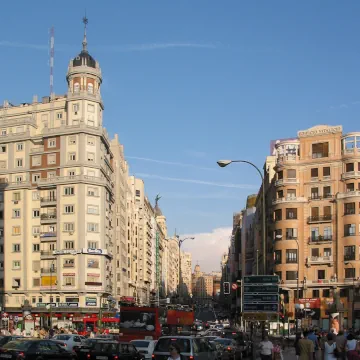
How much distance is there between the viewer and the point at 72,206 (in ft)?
312

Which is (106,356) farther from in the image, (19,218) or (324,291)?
(19,218)

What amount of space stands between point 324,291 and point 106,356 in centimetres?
5704

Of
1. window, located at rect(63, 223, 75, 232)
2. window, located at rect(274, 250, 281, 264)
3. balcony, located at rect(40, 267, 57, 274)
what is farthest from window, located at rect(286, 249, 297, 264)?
balcony, located at rect(40, 267, 57, 274)

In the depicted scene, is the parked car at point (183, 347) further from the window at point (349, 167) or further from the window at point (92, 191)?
the window at point (92, 191)

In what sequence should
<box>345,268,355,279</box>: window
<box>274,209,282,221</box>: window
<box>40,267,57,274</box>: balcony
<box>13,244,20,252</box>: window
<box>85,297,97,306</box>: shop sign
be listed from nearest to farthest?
<box>345,268,355,279</box>: window, <box>274,209,282,221</box>: window, <box>85,297,97,306</box>: shop sign, <box>40,267,57,274</box>: balcony, <box>13,244,20,252</box>: window

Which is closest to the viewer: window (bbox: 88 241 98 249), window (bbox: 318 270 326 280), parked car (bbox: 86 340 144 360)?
parked car (bbox: 86 340 144 360)

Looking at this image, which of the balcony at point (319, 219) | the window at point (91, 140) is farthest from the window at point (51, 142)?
the balcony at point (319, 219)

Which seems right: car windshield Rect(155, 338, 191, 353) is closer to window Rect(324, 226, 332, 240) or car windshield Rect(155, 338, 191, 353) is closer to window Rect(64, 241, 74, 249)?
window Rect(324, 226, 332, 240)

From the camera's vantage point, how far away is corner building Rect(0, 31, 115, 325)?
94312 mm

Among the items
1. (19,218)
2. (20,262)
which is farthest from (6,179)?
(20,262)

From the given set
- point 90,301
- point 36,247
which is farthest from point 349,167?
point 36,247

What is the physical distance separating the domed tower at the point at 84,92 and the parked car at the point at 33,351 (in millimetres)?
68107

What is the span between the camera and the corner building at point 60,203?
9431 cm

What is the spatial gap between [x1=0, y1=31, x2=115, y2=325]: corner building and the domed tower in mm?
144
